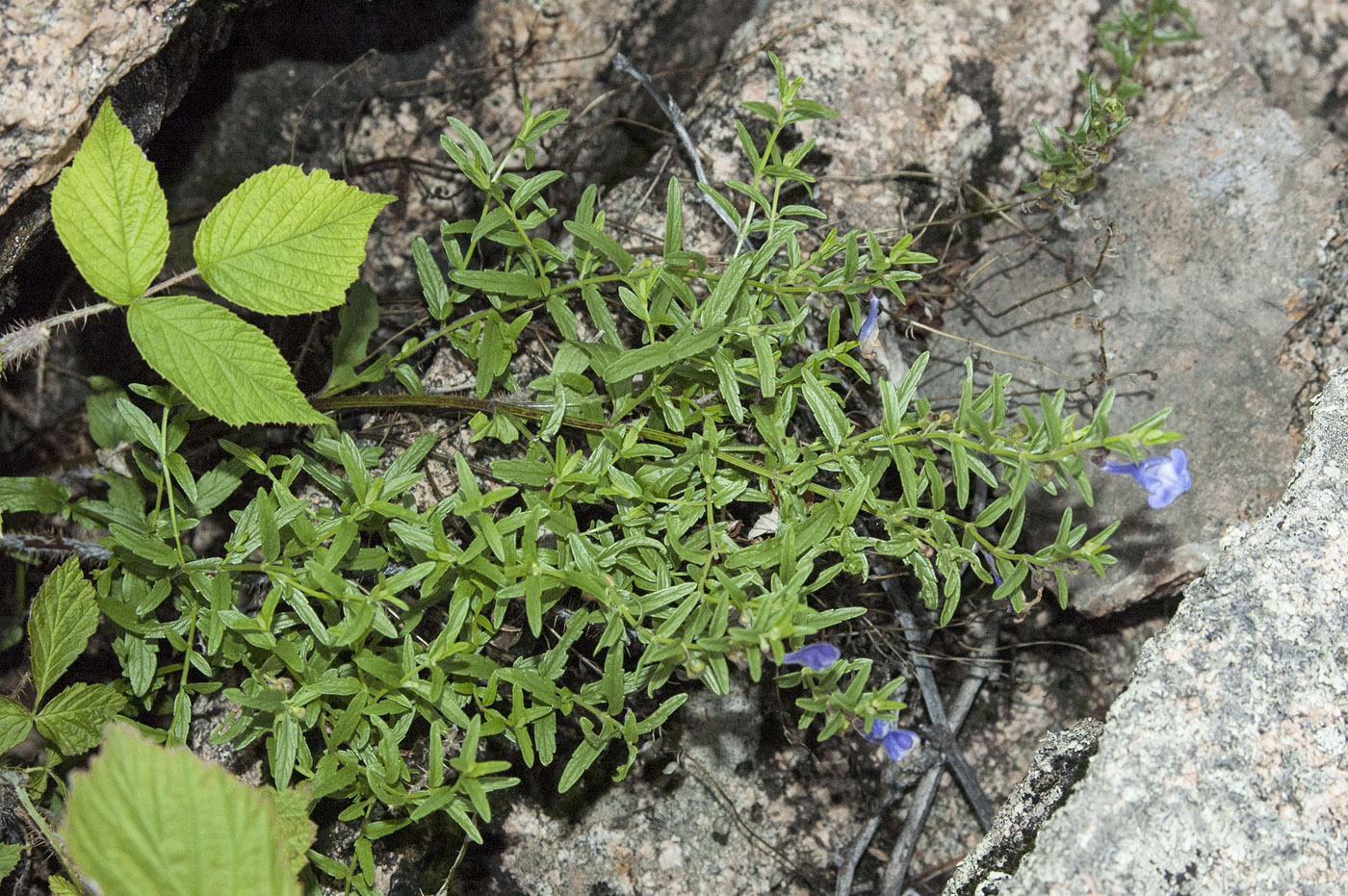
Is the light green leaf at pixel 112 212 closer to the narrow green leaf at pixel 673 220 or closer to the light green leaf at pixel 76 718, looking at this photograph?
the light green leaf at pixel 76 718

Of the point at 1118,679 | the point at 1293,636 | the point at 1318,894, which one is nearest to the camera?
the point at 1318,894

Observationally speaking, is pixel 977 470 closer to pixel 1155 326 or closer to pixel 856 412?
pixel 856 412

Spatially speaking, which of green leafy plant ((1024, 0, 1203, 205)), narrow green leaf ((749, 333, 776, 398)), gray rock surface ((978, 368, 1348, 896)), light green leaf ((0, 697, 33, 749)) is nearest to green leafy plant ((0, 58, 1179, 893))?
narrow green leaf ((749, 333, 776, 398))

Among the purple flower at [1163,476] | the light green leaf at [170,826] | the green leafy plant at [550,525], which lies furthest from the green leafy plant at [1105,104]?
the light green leaf at [170,826]

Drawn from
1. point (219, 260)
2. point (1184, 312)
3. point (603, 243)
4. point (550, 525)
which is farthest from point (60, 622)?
point (1184, 312)

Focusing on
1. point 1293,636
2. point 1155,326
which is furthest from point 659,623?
point 1155,326

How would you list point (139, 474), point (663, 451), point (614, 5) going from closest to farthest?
point (663, 451) → point (139, 474) → point (614, 5)
